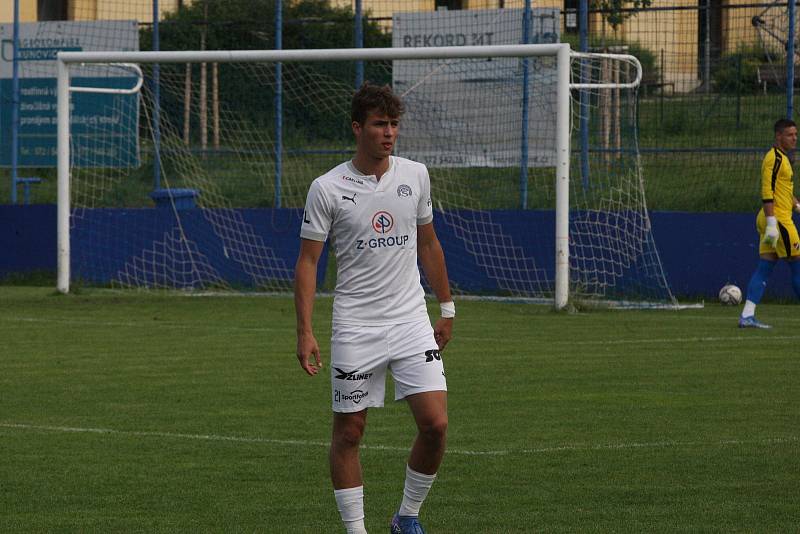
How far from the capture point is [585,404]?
10.1m

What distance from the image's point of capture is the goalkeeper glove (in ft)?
47.8

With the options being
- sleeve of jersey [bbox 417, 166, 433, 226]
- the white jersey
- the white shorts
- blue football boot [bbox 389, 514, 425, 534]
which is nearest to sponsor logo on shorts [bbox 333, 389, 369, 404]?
the white shorts

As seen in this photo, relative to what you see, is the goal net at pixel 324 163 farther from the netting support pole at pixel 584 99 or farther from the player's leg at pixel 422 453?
the player's leg at pixel 422 453

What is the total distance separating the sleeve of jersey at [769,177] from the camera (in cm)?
1476

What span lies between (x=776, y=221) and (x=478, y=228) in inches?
194

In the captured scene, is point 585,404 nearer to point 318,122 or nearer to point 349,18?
point 318,122

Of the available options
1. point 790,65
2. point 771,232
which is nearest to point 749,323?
point 771,232

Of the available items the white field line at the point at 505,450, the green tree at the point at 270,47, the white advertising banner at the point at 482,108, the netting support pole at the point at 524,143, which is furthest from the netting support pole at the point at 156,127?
the white field line at the point at 505,450

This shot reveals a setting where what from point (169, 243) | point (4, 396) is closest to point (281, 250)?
point (169, 243)

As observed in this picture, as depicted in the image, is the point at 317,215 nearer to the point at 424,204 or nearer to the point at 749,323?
the point at 424,204

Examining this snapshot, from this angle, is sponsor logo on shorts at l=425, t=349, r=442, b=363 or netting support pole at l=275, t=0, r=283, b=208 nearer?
sponsor logo on shorts at l=425, t=349, r=442, b=363

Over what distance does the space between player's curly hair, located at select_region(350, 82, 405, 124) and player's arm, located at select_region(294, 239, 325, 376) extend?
1.95 ft

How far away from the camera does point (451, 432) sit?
357 inches

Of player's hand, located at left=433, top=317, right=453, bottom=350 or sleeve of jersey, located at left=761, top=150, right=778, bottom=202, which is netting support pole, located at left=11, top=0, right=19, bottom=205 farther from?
player's hand, located at left=433, top=317, right=453, bottom=350
